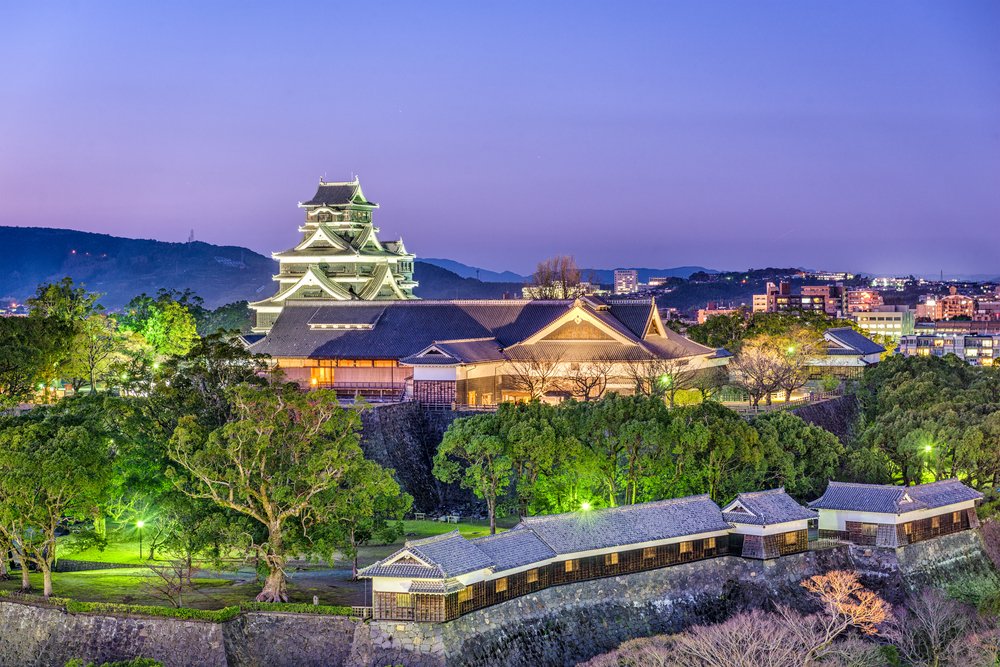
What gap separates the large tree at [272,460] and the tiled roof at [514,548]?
15.1 feet

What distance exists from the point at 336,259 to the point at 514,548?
1718 inches

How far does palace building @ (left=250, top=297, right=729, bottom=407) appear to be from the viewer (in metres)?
51.4

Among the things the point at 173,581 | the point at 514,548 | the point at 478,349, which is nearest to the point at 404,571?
the point at 514,548

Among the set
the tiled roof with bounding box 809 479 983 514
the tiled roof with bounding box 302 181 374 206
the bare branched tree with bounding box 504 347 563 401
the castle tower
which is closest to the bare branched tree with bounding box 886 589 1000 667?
the tiled roof with bounding box 809 479 983 514

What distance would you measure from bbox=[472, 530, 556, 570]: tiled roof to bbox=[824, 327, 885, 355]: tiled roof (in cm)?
4018

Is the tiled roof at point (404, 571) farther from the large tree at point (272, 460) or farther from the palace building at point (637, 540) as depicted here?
the large tree at point (272, 460)

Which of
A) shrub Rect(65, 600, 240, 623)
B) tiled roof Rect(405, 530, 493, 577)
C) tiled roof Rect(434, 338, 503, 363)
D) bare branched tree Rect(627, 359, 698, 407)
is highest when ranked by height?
tiled roof Rect(434, 338, 503, 363)

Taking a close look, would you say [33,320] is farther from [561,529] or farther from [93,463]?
[561,529]

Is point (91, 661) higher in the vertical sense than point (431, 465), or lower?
lower

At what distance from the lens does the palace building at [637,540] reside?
2858 centimetres

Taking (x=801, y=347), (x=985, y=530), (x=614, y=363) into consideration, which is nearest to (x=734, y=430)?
(x=985, y=530)

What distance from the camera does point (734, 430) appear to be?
40156 millimetres

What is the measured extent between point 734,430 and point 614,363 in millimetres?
12634

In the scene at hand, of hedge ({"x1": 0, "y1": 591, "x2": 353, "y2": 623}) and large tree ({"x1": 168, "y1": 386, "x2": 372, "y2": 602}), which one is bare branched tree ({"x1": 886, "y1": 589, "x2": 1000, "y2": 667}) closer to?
hedge ({"x1": 0, "y1": 591, "x2": 353, "y2": 623})
